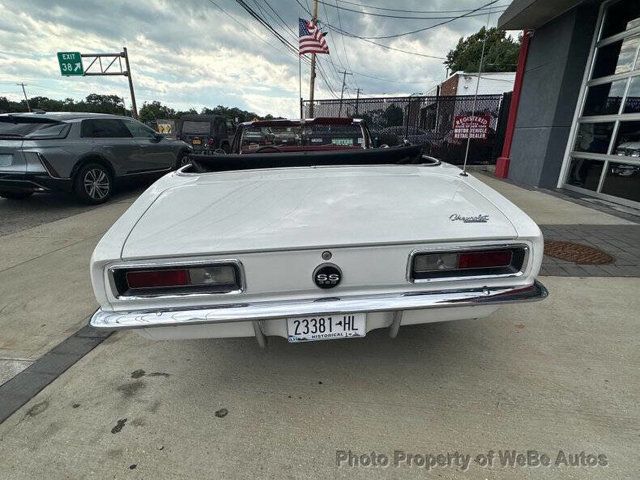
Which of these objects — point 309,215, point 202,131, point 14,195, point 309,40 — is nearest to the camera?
point 309,215

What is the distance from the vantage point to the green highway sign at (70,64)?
18.8m

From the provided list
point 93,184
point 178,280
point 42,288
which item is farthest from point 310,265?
point 93,184

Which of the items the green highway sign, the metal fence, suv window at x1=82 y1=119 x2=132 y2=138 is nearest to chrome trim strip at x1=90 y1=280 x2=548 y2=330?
suv window at x1=82 y1=119 x2=132 y2=138

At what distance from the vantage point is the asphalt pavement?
5.17ft

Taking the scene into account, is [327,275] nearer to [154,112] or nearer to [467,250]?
[467,250]

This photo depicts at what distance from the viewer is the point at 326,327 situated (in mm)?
1704

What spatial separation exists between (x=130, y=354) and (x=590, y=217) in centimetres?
630

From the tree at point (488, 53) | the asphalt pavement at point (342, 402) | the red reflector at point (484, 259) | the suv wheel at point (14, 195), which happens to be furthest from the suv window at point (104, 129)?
the tree at point (488, 53)

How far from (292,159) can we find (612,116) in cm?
679

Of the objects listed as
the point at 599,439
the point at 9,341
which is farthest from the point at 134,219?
the point at 599,439

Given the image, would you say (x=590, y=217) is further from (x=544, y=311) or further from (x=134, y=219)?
(x=134, y=219)

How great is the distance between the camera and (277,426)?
1.76 meters

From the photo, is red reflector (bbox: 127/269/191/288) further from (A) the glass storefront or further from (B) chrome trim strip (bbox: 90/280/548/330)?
(A) the glass storefront

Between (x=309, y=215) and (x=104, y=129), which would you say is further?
(x=104, y=129)
